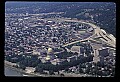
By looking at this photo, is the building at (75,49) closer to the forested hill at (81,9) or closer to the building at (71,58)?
the building at (71,58)

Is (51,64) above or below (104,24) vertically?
below

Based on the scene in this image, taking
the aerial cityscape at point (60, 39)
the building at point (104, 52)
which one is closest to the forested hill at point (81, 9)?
the aerial cityscape at point (60, 39)

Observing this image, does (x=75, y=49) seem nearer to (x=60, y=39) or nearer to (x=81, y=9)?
(x=60, y=39)

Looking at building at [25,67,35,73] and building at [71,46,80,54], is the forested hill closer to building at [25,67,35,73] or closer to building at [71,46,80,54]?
building at [71,46,80,54]

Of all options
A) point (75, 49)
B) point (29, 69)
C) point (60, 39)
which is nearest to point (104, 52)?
point (75, 49)
